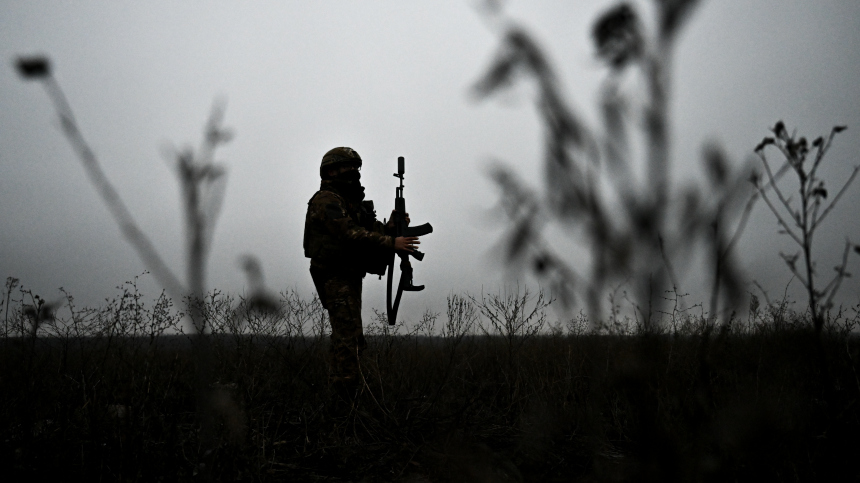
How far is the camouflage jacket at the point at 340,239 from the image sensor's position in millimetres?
3555

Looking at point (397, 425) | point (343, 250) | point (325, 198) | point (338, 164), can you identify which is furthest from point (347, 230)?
point (397, 425)

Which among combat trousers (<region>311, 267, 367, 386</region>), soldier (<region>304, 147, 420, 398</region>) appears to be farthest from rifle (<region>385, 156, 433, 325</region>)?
combat trousers (<region>311, 267, 367, 386</region>)

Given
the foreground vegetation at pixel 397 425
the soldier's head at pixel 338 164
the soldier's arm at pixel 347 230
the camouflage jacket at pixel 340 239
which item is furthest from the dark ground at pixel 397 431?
the soldier's head at pixel 338 164

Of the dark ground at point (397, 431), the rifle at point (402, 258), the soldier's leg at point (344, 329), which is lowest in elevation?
the dark ground at point (397, 431)

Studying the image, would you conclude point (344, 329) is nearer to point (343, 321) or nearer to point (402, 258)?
point (343, 321)

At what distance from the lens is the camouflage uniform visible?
11.7 feet

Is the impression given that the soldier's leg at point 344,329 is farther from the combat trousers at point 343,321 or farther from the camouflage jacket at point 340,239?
the camouflage jacket at point 340,239

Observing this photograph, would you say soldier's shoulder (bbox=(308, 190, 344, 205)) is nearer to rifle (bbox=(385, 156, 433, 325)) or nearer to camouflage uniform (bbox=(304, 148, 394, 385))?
camouflage uniform (bbox=(304, 148, 394, 385))

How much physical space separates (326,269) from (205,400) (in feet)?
10.3

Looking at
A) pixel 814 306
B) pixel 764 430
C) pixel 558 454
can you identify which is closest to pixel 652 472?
pixel 764 430

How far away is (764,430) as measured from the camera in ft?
3.63

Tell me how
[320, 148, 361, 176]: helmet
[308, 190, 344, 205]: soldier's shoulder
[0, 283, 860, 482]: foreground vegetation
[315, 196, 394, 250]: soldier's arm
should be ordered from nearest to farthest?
[0, 283, 860, 482]: foreground vegetation, [315, 196, 394, 250]: soldier's arm, [308, 190, 344, 205]: soldier's shoulder, [320, 148, 361, 176]: helmet

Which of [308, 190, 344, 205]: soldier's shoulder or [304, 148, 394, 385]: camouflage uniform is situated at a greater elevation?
[308, 190, 344, 205]: soldier's shoulder

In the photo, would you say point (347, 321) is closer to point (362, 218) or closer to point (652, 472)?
point (362, 218)
